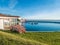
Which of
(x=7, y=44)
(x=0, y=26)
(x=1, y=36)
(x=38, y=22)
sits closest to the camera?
(x=7, y=44)

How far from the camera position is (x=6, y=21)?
20.2 metres

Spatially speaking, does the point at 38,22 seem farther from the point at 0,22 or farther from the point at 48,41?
the point at 48,41

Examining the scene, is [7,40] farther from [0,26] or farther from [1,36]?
[0,26]

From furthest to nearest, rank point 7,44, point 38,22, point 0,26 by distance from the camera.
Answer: point 38,22, point 0,26, point 7,44

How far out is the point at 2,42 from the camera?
1108cm

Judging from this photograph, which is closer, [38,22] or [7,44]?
[7,44]

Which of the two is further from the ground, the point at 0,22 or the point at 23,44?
the point at 0,22

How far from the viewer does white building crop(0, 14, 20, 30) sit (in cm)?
1977

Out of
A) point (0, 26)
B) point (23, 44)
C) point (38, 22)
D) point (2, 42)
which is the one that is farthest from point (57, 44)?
point (38, 22)

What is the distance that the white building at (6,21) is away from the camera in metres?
19.8

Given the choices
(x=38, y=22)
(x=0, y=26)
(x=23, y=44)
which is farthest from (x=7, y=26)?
(x=23, y=44)

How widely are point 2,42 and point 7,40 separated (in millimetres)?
414

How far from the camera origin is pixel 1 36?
11.9 meters

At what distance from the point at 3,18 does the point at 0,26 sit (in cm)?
84
